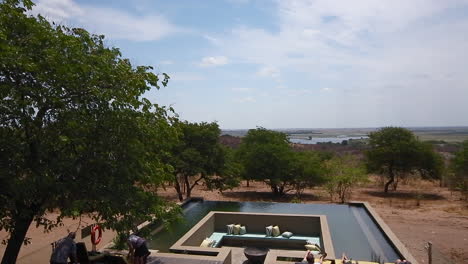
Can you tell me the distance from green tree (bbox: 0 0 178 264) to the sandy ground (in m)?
5.29

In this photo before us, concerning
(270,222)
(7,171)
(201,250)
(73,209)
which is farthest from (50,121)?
(270,222)

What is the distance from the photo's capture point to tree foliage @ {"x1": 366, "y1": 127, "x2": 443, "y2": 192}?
113 feet

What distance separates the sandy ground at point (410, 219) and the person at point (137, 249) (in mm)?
3593

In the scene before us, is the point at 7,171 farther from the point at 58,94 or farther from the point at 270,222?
the point at 270,222

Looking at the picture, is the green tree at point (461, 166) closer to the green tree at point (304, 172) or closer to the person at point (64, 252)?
the green tree at point (304, 172)

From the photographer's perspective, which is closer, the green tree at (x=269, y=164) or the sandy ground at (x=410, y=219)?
the sandy ground at (x=410, y=219)

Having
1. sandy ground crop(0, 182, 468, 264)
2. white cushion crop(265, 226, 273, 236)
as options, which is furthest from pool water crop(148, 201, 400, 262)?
white cushion crop(265, 226, 273, 236)

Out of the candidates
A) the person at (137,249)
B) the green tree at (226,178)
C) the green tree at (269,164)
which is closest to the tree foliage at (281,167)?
the green tree at (269,164)

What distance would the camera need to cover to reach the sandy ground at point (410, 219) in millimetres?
14188

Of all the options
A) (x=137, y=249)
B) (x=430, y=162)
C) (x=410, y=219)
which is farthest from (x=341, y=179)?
(x=137, y=249)

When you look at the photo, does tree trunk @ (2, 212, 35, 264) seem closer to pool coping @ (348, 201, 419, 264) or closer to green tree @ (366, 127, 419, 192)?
pool coping @ (348, 201, 419, 264)

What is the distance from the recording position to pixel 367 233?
48.7 ft

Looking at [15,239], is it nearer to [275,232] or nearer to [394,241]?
[275,232]

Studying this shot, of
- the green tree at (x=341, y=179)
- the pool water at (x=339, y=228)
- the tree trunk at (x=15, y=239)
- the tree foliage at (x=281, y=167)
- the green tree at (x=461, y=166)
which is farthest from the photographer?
the green tree at (x=461, y=166)
